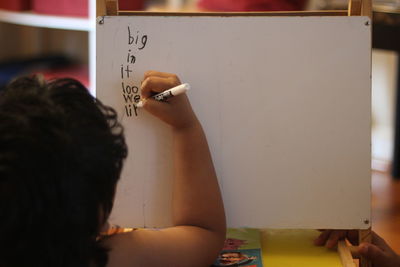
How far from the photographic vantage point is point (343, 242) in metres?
1.36

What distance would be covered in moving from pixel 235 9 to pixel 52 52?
1.76m

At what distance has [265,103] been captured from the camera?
4.38 ft

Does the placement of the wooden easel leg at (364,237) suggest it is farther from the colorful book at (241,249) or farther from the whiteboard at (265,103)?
the colorful book at (241,249)

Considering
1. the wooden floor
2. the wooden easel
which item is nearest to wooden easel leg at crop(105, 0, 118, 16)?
the wooden easel

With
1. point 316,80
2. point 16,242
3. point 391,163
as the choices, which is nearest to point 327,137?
point 316,80

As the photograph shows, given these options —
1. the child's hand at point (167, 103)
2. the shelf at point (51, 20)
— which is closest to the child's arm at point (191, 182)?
the child's hand at point (167, 103)

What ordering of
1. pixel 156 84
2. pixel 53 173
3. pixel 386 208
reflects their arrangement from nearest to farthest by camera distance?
pixel 53 173 < pixel 156 84 < pixel 386 208

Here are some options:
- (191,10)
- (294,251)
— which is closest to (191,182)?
(294,251)

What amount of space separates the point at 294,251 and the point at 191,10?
1681mm

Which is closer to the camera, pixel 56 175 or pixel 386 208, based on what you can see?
pixel 56 175

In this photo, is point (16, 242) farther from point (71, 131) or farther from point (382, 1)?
point (382, 1)

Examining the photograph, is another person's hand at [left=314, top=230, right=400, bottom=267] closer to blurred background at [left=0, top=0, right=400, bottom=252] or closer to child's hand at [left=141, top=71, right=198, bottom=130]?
child's hand at [left=141, top=71, right=198, bottom=130]

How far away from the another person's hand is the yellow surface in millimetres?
19

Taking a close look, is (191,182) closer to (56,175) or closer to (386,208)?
(56,175)
